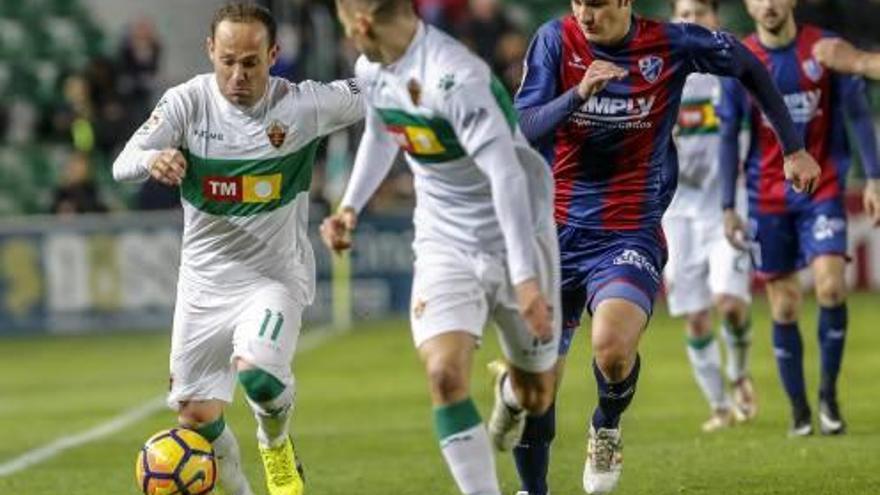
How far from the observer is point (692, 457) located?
11805mm

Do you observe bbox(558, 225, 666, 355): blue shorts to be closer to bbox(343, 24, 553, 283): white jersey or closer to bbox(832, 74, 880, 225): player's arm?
bbox(343, 24, 553, 283): white jersey

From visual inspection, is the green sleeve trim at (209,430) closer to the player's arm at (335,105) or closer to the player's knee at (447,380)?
the player's arm at (335,105)

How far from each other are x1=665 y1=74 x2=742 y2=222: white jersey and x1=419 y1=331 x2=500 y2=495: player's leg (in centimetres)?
608

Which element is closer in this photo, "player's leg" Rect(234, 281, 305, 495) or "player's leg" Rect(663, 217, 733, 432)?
"player's leg" Rect(234, 281, 305, 495)

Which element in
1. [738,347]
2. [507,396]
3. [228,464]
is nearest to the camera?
[228,464]

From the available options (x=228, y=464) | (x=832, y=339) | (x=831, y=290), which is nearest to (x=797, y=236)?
(x=831, y=290)

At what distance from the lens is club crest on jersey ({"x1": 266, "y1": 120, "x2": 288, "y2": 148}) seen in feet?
32.2

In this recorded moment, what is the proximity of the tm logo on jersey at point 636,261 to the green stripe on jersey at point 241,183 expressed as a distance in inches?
60.2

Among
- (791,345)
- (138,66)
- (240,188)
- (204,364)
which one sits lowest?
(138,66)

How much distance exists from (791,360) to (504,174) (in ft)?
17.0

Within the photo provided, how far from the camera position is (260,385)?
31.2 ft

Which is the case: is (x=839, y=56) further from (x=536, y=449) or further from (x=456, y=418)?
(x=456, y=418)

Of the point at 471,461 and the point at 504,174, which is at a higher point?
the point at 504,174

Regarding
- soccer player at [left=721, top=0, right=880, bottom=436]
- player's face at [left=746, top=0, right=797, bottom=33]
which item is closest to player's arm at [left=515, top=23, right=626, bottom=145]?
player's face at [left=746, top=0, right=797, bottom=33]
